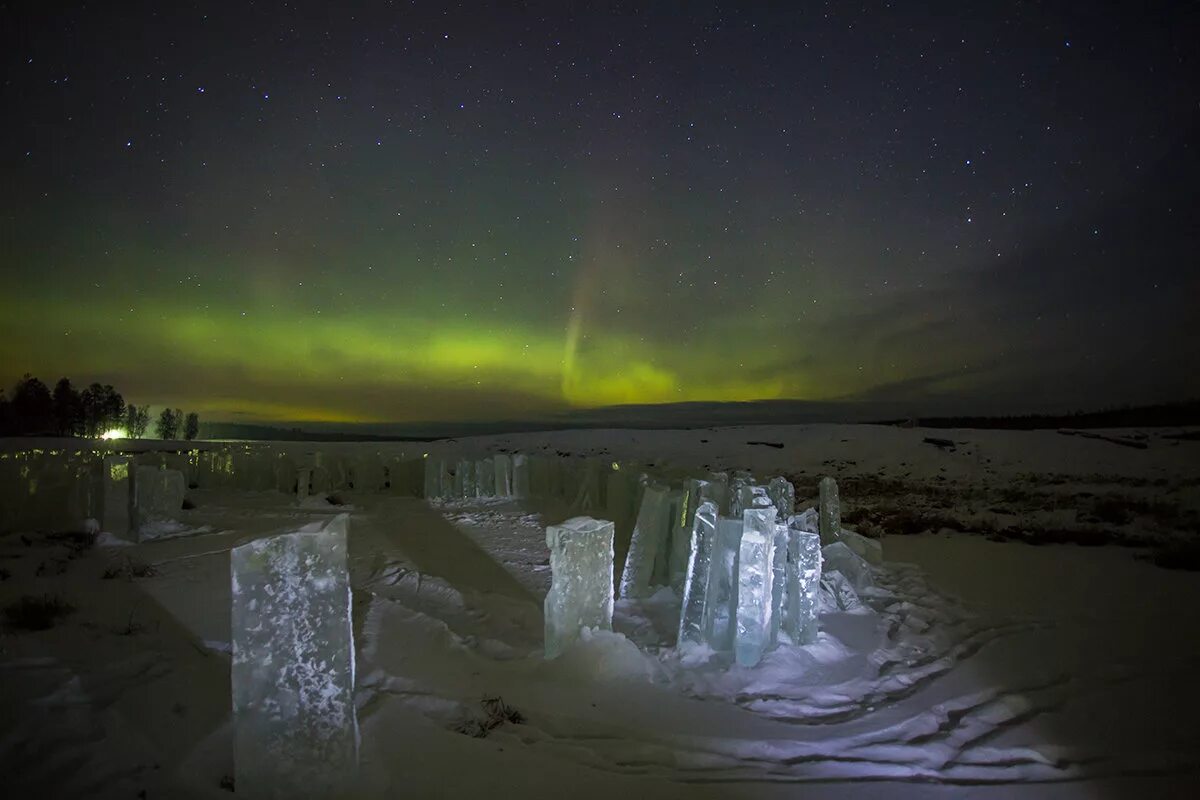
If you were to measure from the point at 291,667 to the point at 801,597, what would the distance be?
3.82 meters

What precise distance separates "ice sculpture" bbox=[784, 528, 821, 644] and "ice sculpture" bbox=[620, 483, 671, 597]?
1.66 m

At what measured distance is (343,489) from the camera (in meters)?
15.1

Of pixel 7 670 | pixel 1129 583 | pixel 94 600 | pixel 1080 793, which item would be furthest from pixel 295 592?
pixel 1129 583

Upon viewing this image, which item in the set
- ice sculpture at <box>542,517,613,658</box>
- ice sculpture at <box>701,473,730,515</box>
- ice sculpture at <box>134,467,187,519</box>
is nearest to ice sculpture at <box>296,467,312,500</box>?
ice sculpture at <box>134,467,187,519</box>

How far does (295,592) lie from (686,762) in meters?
2.23

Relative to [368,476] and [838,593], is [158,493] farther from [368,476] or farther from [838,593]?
[838,593]

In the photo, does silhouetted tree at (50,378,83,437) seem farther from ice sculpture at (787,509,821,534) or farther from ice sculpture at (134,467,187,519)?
ice sculpture at (787,509,821,534)

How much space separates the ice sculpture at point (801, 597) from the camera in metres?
4.80

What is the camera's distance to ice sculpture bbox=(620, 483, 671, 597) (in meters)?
6.20

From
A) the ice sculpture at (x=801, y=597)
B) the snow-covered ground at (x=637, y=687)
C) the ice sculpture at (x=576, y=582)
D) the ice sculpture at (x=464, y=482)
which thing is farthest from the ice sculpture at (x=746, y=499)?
the ice sculpture at (x=464, y=482)

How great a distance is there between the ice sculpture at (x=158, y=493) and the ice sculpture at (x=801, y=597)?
938cm

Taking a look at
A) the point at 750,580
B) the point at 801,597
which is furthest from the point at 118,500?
the point at 801,597

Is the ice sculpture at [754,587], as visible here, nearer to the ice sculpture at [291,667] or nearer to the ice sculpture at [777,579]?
the ice sculpture at [777,579]

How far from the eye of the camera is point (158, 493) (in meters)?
9.31
